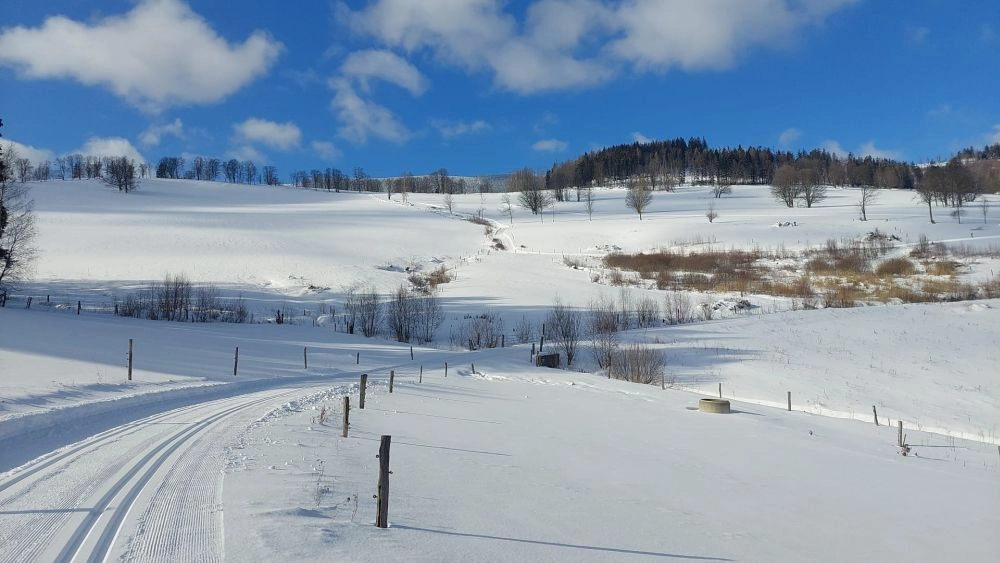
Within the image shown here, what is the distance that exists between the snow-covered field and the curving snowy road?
0.04m

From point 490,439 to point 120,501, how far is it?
28.0ft

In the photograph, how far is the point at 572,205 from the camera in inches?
5340

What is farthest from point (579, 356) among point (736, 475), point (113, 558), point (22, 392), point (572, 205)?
point (572, 205)

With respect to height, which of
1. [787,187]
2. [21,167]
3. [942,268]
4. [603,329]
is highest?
[787,187]

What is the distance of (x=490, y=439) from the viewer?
14070 mm

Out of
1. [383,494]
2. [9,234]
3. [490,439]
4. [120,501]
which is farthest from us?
[9,234]

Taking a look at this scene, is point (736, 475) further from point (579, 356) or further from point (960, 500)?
point (579, 356)

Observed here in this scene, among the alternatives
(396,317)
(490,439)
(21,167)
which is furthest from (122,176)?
(490,439)

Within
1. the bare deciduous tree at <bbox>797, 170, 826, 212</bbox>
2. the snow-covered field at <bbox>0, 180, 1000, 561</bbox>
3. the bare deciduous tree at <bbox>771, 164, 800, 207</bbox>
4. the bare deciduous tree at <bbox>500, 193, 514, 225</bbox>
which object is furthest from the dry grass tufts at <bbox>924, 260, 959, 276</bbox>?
the bare deciduous tree at <bbox>500, 193, 514, 225</bbox>

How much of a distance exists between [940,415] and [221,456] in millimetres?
28487

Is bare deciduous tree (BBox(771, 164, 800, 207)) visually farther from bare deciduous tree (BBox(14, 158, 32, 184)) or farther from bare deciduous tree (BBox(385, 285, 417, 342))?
bare deciduous tree (BBox(14, 158, 32, 184))

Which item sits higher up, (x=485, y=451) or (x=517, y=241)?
(x=517, y=241)

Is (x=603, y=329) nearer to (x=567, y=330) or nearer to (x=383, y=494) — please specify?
(x=567, y=330)

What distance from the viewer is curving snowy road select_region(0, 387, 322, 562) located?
544cm
